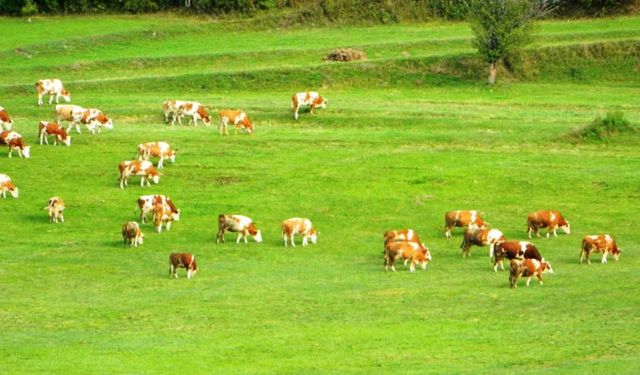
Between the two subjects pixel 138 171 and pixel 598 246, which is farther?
pixel 138 171

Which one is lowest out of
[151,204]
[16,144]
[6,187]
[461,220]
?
[6,187]

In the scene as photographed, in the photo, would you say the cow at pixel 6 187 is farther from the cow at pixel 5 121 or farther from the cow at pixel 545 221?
the cow at pixel 545 221

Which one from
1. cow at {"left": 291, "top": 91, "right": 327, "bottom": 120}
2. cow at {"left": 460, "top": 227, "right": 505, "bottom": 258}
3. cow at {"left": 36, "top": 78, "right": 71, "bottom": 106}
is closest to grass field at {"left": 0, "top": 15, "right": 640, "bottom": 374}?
cow at {"left": 291, "top": 91, "right": 327, "bottom": 120}

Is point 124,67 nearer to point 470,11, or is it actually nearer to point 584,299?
point 470,11

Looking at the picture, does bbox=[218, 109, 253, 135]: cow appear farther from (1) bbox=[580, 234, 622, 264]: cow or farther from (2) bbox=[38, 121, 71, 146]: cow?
(1) bbox=[580, 234, 622, 264]: cow

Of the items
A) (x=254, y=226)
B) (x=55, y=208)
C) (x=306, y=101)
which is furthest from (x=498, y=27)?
(x=55, y=208)

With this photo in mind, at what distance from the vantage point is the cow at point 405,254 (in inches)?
1454

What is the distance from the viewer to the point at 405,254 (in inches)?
1457

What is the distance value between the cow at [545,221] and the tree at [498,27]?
31.2 metres

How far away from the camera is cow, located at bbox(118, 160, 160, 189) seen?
47312 millimetres

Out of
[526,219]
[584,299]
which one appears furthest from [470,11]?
[584,299]

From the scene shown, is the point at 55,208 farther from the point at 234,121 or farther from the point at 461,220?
the point at 234,121

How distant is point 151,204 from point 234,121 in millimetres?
14722

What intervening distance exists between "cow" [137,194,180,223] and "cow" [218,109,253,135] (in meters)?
13.9
